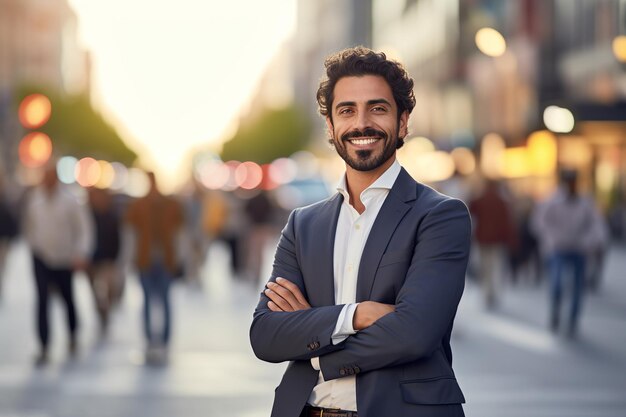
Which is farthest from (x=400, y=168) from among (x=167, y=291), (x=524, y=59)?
(x=524, y=59)

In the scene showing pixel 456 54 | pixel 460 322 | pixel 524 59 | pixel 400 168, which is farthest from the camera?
pixel 456 54

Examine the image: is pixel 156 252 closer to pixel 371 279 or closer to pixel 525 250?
pixel 371 279

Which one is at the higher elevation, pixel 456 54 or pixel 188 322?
pixel 456 54

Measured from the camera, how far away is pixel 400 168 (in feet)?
13.3

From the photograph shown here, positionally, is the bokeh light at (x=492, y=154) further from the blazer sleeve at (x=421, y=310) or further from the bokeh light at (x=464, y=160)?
the blazer sleeve at (x=421, y=310)

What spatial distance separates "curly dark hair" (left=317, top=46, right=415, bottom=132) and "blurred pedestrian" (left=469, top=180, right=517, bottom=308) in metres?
15.3

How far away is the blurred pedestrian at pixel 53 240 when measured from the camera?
13.2 meters

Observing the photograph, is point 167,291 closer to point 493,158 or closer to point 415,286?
point 415,286

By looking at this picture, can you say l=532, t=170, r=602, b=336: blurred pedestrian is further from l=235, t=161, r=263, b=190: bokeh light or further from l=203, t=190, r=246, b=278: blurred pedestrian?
l=235, t=161, r=263, b=190: bokeh light

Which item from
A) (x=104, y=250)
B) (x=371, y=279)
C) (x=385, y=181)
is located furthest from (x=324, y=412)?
(x=104, y=250)

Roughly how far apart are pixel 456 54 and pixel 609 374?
5646 centimetres

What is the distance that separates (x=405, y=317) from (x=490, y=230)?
1567 cm

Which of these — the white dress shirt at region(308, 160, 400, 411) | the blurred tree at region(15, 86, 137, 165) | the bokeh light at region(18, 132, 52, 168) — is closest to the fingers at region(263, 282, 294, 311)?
the white dress shirt at region(308, 160, 400, 411)

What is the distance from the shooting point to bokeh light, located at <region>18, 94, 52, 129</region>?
595 inches
